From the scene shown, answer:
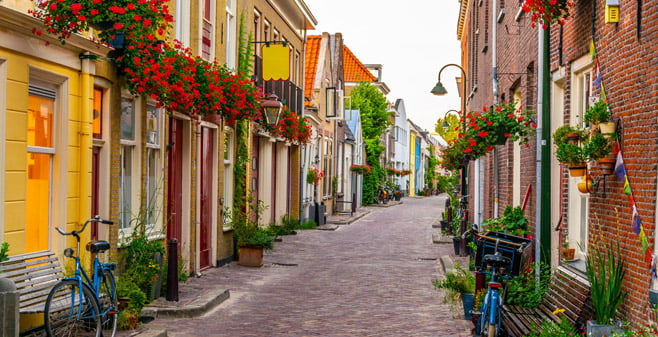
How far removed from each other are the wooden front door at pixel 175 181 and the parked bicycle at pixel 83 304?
4.46 m

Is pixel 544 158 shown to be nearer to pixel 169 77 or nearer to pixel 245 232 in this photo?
pixel 169 77

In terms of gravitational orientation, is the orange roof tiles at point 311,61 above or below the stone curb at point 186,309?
above

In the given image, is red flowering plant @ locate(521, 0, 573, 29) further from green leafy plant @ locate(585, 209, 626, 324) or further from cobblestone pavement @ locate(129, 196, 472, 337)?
cobblestone pavement @ locate(129, 196, 472, 337)

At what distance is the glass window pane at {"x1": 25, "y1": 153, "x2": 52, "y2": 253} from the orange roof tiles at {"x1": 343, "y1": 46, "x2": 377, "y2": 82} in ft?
150

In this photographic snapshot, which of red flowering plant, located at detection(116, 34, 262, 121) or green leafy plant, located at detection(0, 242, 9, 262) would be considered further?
red flowering plant, located at detection(116, 34, 262, 121)

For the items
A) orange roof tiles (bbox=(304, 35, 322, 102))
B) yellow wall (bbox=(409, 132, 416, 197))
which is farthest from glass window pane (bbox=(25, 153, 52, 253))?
yellow wall (bbox=(409, 132, 416, 197))

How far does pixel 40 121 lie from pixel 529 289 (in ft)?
18.2

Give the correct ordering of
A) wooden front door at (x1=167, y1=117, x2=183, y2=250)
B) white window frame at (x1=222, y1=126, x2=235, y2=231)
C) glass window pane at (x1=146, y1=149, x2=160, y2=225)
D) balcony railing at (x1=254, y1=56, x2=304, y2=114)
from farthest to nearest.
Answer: balcony railing at (x1=254, y1=56, x2=304, y2=114) < white window frame at (x1=222, y1=126, x2=235, y2=231) < wooden front door at (x1=167, y1=117, x2=183, y2=250) < glass window pane at (x1=146, y1=149, x2=160, y2=225)

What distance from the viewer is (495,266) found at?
26.3 ft

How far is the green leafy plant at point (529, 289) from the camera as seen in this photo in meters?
9.23

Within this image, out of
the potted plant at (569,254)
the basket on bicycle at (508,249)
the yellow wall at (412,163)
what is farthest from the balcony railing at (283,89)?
the yellow wall at (412,163)

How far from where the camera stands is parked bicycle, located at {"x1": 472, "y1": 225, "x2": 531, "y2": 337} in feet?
25.2

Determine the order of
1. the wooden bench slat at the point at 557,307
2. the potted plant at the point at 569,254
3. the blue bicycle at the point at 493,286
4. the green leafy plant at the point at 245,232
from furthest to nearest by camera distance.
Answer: the green leafy plant at the point at 245,232 < the potted plant at the point at 569,254 < the blue bicycle at the point at 493,286 < the wooden bench slat at the point at 557,307

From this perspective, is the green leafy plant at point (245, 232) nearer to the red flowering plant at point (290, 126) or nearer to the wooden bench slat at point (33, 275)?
the red flowering plant at point (290, 126)
